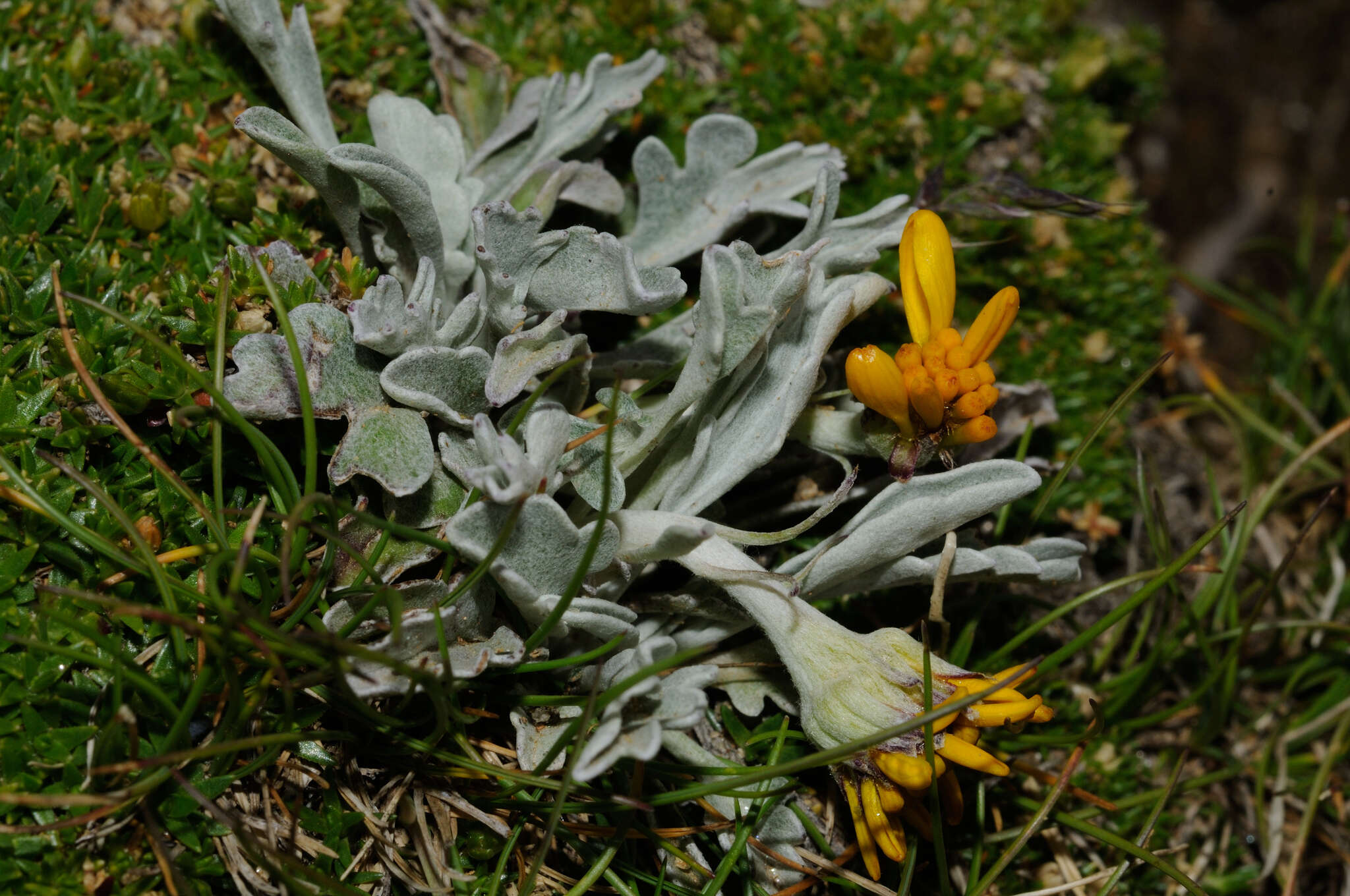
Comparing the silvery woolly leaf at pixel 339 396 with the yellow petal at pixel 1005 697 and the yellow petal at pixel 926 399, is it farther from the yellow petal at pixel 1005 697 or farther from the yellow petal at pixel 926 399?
the yellow petal at pixel 1005 697

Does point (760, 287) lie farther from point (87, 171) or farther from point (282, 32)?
point (87, 171)

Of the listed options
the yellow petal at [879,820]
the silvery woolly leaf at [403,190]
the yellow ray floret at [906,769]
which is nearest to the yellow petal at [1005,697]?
the yellow ray floret at [906,769]

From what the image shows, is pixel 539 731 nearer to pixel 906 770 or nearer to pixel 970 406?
pixel 906 770

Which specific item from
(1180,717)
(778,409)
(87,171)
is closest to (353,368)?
(778,409)

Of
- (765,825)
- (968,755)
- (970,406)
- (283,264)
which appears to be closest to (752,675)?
(765,825)

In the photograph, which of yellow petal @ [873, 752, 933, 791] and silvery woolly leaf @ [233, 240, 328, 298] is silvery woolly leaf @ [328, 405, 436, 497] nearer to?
silvery woolly leaf @ [233, 240, 328, 298]

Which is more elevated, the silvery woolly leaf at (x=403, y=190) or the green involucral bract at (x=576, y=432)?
the silvery woolly leaf at (x=403, y=190)

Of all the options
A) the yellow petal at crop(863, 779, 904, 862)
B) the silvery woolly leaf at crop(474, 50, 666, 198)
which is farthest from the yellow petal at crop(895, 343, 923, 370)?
the silvery woolly leaf at crop(474, 50, 666, 198)
